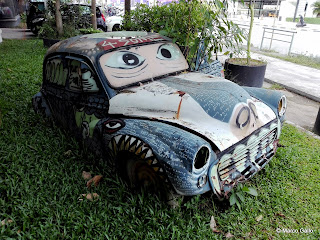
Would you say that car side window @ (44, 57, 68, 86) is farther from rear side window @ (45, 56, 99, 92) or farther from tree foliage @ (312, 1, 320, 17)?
tree foliage @ (312, 1, 320, 17)

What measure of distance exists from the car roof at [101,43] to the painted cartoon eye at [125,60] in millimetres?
89

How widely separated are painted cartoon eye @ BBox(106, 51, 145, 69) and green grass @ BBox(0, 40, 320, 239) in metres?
1.05

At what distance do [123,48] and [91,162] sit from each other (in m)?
1.30

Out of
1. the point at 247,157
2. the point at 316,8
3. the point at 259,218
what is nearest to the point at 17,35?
the point at 247,157

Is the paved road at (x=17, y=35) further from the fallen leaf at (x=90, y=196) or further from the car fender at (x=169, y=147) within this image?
the car fender at (x=169, y=147)

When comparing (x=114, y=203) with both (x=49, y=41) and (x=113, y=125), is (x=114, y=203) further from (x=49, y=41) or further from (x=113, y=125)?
(x=49, y=41)

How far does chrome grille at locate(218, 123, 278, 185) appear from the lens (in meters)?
2.39

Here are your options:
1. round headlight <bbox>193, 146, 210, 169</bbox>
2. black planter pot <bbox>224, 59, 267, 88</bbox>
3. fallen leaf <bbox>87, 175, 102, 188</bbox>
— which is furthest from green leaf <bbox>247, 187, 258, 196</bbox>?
black planter pot <bbox>224, 59, 267, 88</bbox>

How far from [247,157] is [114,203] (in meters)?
1.29

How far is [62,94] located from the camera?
3.22 metres

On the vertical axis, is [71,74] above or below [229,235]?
above

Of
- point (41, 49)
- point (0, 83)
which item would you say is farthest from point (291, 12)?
point (0, 83)

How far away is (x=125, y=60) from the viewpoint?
2.95 metres

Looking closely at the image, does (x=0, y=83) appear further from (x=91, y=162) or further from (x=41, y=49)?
(x=41, y=49)
